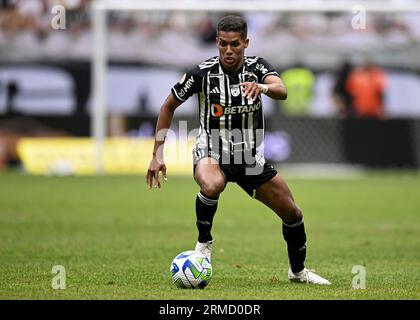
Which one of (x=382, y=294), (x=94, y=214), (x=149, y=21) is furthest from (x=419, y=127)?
(x=382, y=294)

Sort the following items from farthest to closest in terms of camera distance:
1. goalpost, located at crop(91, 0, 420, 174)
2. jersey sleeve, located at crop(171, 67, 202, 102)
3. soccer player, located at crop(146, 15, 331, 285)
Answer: goalpost, located at crop(91, 0, 420, 174), jersey sleeve, located at crop(171, 67, 202, 102), soccer player, located at crop(146, 15, 331, 285)

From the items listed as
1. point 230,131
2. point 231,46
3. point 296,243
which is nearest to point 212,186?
point 230,131

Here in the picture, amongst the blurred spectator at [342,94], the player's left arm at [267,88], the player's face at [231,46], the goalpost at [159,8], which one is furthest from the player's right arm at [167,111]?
the blurred spectator at [342,94]

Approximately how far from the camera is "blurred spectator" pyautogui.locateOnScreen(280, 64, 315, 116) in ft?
83.6

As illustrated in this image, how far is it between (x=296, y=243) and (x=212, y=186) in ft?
3.38

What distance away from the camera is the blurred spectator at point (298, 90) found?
2547cm

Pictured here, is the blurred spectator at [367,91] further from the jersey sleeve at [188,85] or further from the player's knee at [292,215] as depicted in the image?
the jersey sleeve at [188,85]

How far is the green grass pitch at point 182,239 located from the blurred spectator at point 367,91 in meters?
4.23

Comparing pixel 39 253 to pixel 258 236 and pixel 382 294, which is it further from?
pixel 382 294

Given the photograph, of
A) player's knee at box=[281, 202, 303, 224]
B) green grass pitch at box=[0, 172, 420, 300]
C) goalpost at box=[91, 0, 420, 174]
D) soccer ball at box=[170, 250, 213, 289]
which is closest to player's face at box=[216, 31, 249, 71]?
player's knee at box=[281, 202, 303, 224]

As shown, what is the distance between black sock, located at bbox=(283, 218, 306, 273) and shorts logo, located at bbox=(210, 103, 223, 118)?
112 centimetres

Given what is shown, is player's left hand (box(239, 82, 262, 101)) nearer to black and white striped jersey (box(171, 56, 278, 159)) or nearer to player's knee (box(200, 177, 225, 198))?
black and white striped jersey (box(171, 56, 278, 159))

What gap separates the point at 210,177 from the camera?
27.9 ft

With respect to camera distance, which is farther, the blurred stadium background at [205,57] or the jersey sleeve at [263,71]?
the blurred stadium background at [205,57]
